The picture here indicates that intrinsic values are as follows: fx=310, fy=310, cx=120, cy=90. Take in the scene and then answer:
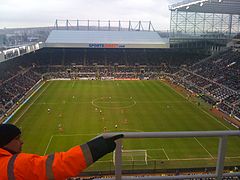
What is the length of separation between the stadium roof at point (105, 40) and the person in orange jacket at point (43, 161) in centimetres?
6613

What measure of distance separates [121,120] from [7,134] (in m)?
29.8

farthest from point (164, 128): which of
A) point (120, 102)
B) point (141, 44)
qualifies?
point (141, 44)

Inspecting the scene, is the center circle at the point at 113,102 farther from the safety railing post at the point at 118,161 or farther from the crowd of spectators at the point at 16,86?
the safety railing post at the point at 118,161

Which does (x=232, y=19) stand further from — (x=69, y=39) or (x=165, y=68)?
(x=69, y=39)

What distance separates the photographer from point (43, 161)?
221 centimetres

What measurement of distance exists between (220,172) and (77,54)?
6893 cm

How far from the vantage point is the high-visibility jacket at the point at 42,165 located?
2170 millimetres

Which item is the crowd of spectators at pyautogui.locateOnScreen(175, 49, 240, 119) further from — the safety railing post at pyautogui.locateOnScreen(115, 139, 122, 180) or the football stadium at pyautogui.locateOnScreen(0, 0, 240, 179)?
the safety railing post at pyautogui.locateOnScreen(115, 139, 122, 180)

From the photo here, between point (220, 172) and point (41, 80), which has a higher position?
point (220, 172)

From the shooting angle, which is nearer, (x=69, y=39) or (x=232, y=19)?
(x=232, y=19)

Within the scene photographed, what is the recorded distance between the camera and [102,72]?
62.8m

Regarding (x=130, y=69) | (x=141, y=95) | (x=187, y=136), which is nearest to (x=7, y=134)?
(x=187, y=136)

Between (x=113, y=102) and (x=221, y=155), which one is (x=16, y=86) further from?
(x=221, y=155)

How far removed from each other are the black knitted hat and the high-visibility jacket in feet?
0.45
